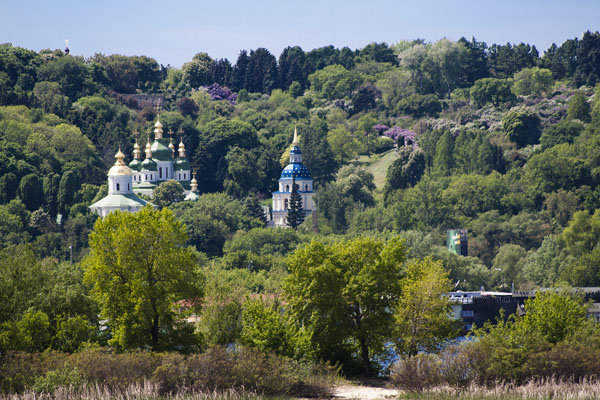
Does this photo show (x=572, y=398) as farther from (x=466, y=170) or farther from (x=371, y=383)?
(x=466, y=170)

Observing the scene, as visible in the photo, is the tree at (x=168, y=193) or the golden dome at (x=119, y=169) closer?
the golden dome at (x=119, y=169)

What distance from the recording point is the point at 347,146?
6398 inches

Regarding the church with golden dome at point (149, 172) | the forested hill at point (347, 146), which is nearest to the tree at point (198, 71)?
the forested hill at point (347, 146)

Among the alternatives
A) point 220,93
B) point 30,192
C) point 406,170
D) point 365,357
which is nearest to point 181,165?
point 406,170

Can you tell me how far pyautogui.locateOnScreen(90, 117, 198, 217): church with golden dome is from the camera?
132500mm

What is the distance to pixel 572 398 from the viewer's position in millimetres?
50594

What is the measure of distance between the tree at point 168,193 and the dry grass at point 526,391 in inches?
3287

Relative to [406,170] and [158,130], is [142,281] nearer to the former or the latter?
[406,170]

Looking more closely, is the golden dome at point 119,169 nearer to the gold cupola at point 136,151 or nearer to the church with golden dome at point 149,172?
the church with golden dome at point 149,172

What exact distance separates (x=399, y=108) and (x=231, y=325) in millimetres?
117775

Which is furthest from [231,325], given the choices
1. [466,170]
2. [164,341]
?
[466,170]

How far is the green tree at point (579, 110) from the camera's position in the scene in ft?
518

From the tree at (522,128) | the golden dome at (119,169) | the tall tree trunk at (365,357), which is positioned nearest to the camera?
the tall tree trunk at (365,357)

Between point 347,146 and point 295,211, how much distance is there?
28499 mm
